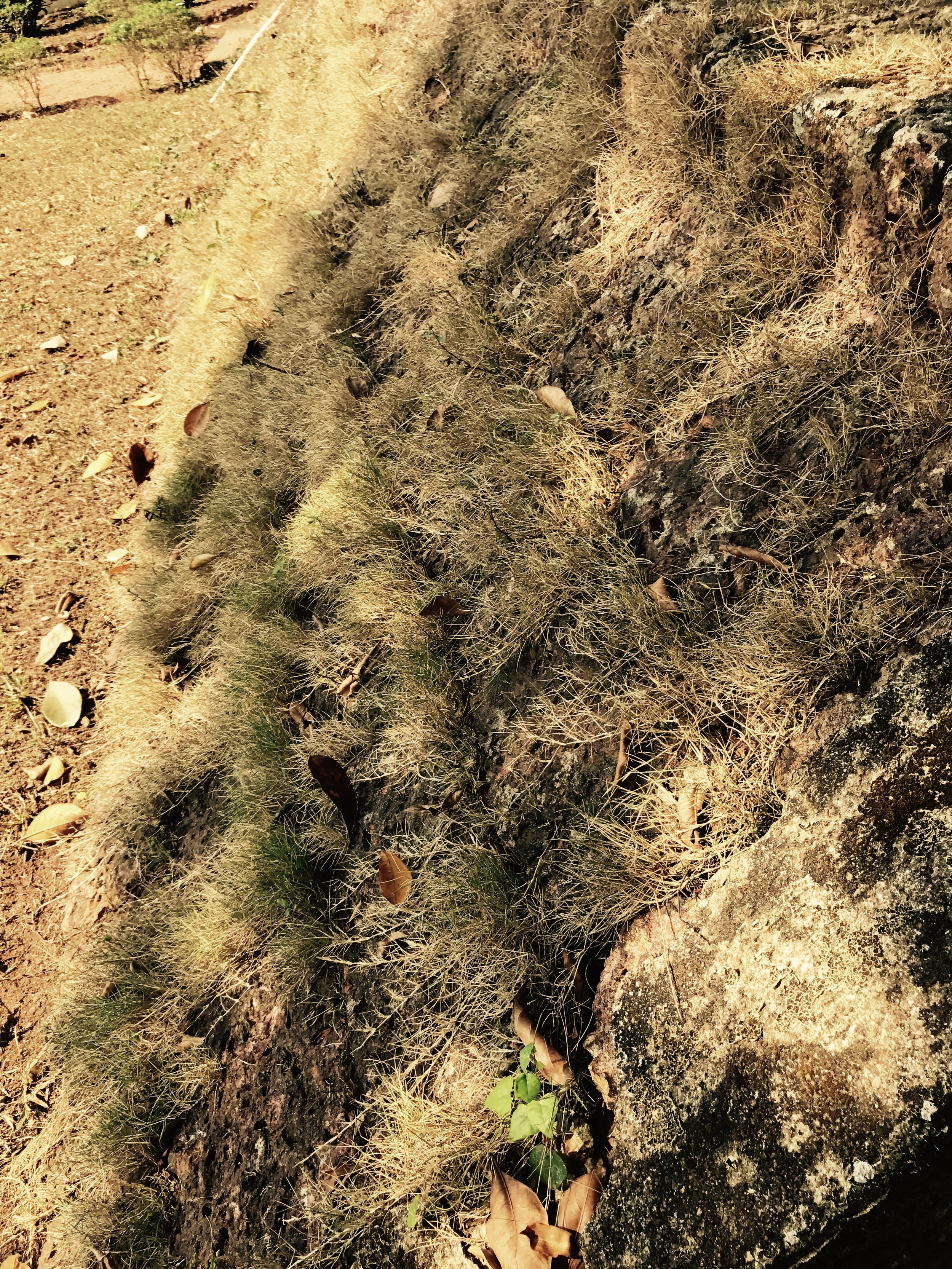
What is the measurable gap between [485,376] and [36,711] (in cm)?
249

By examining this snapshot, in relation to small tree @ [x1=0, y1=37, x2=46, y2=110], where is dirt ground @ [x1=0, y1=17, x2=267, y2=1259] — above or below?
below

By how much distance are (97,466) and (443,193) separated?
8.26 ft

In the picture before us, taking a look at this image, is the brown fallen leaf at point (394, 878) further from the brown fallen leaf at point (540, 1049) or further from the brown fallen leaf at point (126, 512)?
the brown fallen leaf at point (126, 512)

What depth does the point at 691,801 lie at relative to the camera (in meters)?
1.66

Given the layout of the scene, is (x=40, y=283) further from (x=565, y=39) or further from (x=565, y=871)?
(x=565, y=871)

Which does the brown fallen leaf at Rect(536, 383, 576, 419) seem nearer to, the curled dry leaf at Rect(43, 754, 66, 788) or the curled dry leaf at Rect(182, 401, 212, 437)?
the curled dry leaf at Rect(182, 401, 212, 437)

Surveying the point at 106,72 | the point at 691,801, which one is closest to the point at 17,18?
the point at 106,72

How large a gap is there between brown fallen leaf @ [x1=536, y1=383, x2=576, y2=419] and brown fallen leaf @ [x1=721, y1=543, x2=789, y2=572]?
0.75 m

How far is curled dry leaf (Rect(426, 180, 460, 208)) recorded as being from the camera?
3.49 m

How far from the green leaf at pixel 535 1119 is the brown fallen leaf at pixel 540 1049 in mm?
39

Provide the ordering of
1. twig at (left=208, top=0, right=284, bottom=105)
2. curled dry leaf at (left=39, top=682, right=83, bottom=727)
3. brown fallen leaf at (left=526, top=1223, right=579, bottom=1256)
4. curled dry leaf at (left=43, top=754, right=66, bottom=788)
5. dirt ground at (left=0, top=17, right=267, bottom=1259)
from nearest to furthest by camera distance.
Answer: brown fallen leaf at (left=526, top=1223, right=579, bottom=1256)
dirt ground at (left=0, top=17, right=267, bottom=1259)
curled dry leaf at (left=43, top=754, right=66, bottom=788)
curled dry leaf at (left=39, top=682, right=83, bottom=727)
twig at (left=208, top=0, right=284, bottom=105)

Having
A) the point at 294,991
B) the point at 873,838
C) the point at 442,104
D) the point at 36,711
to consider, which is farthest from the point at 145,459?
the point at 873,838

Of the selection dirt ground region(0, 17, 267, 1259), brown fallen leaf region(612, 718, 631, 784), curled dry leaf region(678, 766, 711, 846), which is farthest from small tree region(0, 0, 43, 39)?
curled dry leaf region(678, 766, 711, 846)

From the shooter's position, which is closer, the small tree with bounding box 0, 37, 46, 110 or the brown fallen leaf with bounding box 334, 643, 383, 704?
the brown fallen leaf with bounding box 334, 643, 383, 704
